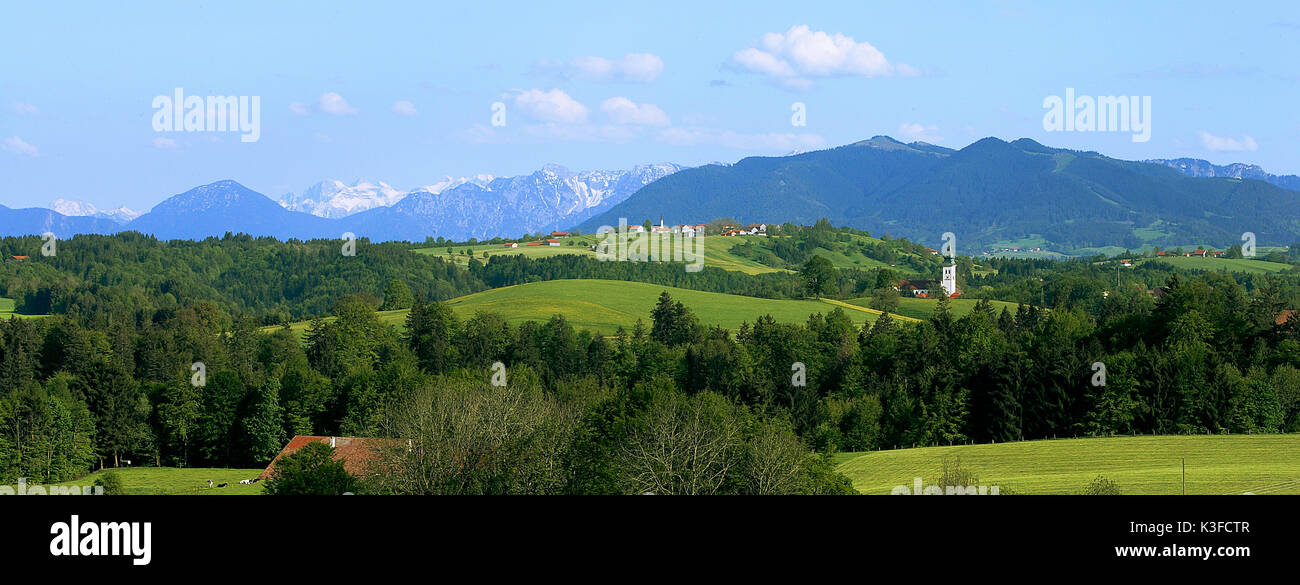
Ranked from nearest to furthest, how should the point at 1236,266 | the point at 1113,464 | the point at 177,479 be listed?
the point at 1113,464 < the point at 177,479 < the point at 1236,266

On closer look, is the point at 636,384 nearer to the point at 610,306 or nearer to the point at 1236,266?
the point at 610,306

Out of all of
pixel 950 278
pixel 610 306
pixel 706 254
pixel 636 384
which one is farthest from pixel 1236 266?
pixel 636 384

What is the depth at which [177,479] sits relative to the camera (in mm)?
63312

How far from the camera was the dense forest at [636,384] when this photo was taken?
4625 cm

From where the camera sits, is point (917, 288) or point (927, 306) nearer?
point (927, 306)

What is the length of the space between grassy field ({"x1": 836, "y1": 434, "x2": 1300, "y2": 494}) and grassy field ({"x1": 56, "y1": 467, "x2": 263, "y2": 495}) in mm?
30818

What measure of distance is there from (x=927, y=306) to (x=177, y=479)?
83.5m

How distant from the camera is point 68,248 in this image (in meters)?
184

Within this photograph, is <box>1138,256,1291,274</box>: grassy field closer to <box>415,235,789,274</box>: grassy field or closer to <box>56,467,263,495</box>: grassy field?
<box>415,235,789,274</box>: grassy field

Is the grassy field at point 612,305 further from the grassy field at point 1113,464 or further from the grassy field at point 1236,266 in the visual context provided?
the grassy field at point 1236,266

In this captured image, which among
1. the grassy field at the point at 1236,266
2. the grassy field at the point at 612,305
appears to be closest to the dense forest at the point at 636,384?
the grassy field at the point at 612,305
